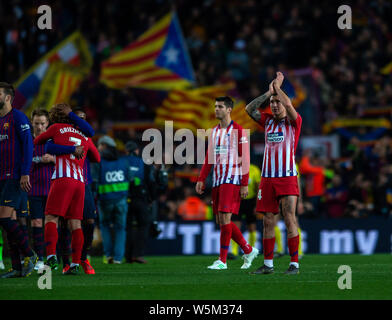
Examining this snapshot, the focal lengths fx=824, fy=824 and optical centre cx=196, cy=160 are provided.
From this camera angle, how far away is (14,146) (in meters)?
9.84

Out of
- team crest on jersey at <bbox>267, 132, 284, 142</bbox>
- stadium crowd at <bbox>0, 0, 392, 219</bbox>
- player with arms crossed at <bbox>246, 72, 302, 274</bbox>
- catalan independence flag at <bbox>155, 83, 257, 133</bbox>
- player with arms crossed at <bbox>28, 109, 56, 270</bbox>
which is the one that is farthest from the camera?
catalan independence flag at <bbox>155, 83, 257, 133</bbox>

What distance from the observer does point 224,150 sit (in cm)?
1130

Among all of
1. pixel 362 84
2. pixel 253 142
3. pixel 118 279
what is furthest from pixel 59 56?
pixel 118 279

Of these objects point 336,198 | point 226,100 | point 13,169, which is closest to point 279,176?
point 226,100

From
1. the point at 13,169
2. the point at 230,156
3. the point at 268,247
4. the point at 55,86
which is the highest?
the point at 55,86

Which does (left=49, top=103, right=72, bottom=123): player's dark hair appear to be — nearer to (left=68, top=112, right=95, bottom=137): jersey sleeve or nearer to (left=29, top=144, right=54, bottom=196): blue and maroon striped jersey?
(left=68, top=112, right=95, bottom=137): jersey sleeve

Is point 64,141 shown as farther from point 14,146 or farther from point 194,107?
point 194,107

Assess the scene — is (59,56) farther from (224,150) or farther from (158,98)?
(224,150)

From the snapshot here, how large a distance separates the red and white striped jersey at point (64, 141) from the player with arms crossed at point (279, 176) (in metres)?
2.31

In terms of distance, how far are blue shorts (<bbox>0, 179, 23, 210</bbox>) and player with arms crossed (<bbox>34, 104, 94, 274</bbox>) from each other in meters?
0.42

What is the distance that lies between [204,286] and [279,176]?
2.06m

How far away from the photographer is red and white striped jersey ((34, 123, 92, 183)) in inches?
391

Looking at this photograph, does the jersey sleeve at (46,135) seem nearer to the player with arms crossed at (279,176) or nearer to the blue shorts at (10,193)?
the blue shorts at (10,193)

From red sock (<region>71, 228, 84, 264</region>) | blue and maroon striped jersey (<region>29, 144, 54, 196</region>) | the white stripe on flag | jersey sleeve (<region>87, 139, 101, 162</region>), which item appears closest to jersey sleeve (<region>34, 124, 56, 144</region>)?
jersey sleeve (<region>87, 139, 101, 162</region>)
